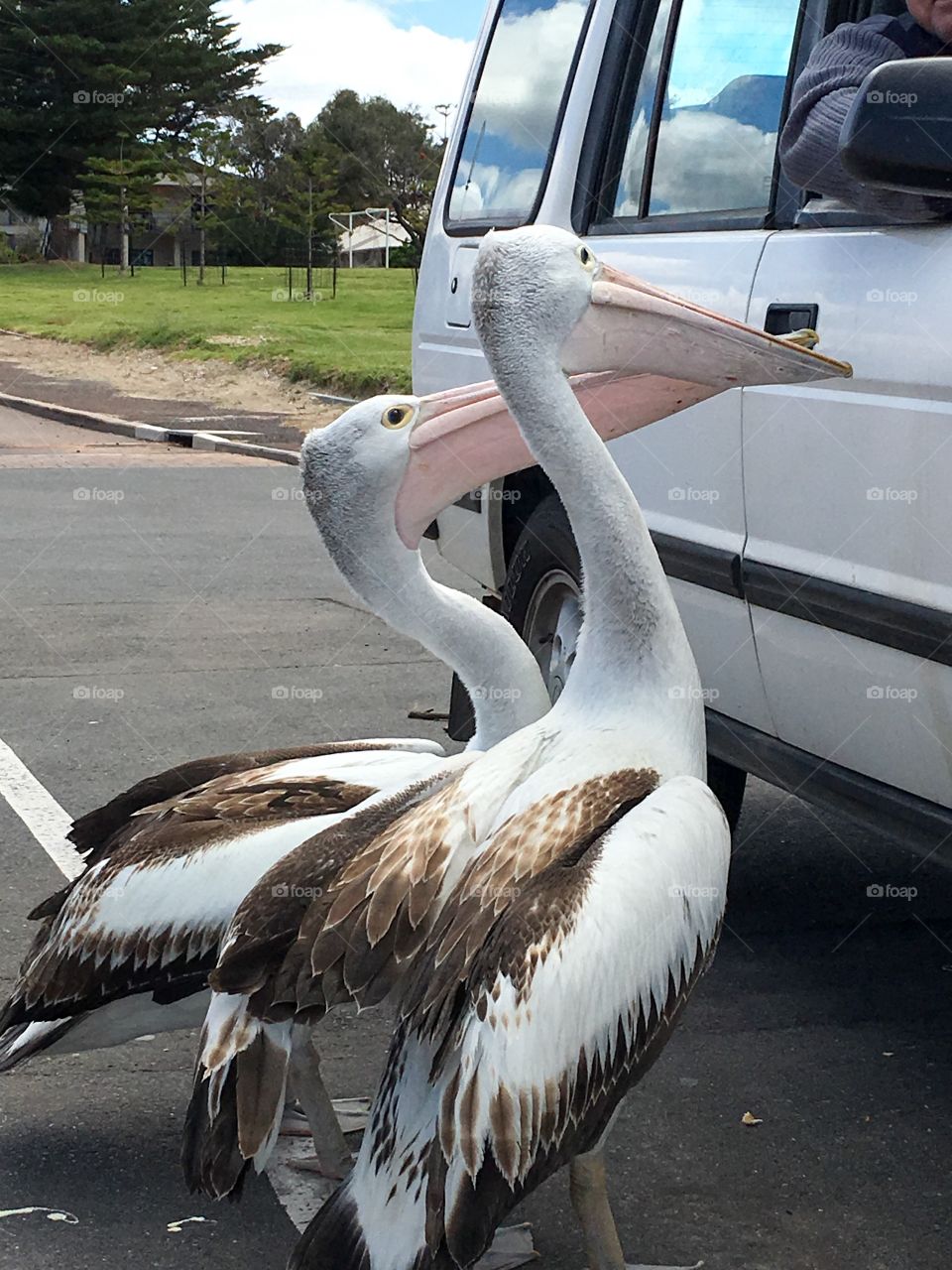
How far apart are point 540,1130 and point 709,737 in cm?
172

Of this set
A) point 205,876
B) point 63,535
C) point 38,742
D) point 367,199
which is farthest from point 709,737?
point 367,199

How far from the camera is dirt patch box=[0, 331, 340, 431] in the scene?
20531 mm

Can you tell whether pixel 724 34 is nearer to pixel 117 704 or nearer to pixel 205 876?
pixel 205 876

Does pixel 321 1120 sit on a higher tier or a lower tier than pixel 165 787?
lower

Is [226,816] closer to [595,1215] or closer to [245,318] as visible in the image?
[595,1215]

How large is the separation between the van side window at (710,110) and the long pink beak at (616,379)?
0.78 metres

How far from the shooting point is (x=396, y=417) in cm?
351

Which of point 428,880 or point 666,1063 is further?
point 666,1063

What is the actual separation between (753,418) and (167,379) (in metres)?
20.8

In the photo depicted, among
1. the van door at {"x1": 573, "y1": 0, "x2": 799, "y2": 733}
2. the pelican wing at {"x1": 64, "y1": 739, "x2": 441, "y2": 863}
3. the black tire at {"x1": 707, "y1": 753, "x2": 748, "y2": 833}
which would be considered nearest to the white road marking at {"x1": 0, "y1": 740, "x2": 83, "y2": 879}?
the pelican wing at {"x1": 64, "y1": 739, "x2": 441, "y2": 863}

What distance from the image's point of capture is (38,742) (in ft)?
20.2

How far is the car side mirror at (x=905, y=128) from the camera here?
2.87 metres

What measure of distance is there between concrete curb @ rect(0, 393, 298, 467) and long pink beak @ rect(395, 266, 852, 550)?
40.2ft

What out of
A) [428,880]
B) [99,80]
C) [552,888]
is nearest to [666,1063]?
[428,880]
